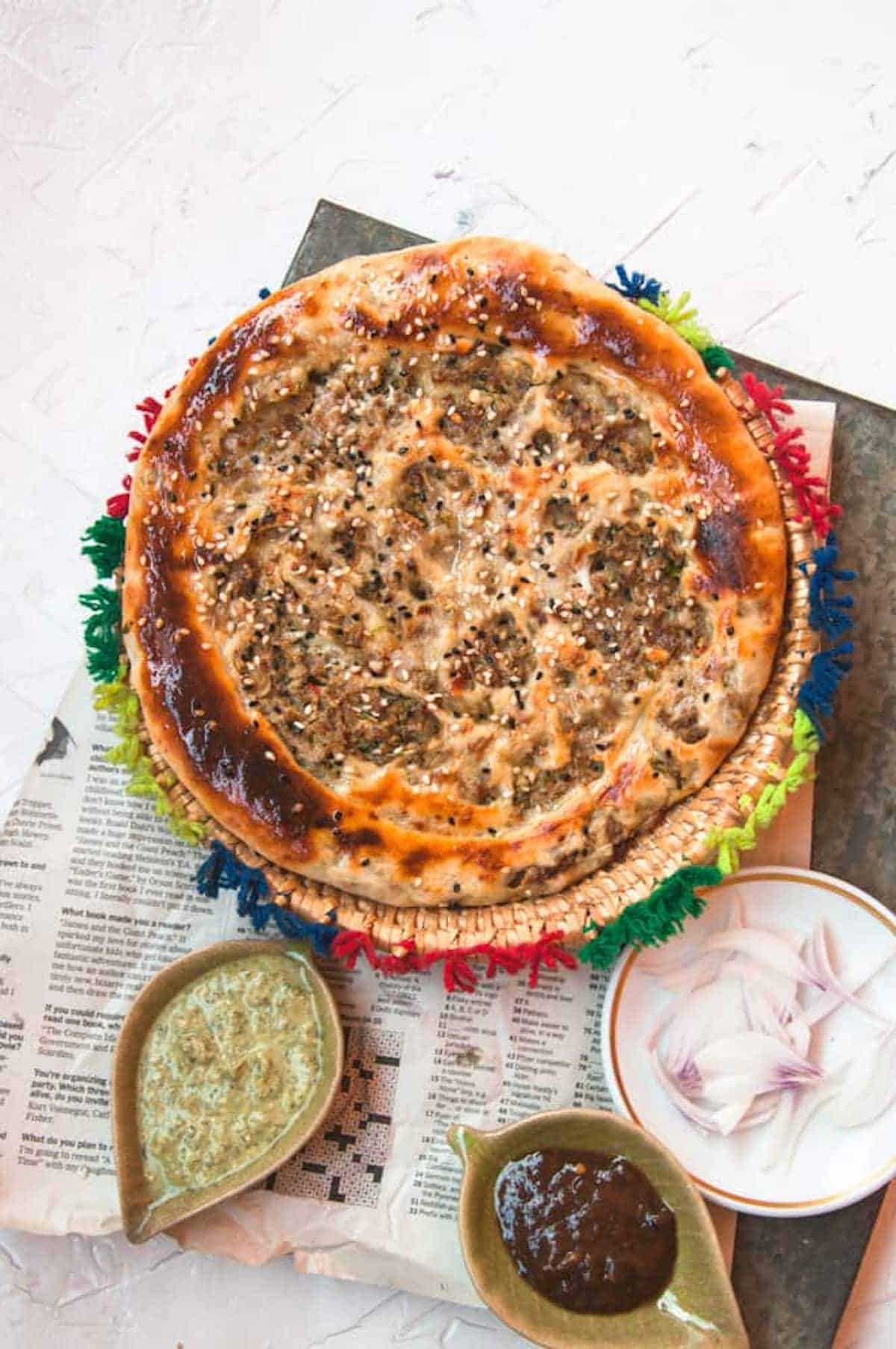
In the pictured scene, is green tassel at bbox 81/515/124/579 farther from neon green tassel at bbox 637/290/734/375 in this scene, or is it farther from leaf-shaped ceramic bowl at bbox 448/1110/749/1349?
leaf-shaped ceramic bowl at bbox 448/1110/749/1349

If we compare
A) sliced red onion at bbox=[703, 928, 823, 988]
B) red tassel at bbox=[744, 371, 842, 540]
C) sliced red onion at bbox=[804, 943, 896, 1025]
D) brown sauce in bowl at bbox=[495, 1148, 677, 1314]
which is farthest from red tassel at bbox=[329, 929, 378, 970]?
red tassel at bbox=[744, 371, 842, 540]

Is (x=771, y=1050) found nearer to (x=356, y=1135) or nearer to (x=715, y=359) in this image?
(x=356, y=1135)

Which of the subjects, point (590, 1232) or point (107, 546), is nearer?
point (590, 1232)

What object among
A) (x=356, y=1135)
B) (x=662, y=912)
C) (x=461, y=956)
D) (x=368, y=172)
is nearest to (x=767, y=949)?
(x=662, y=912)

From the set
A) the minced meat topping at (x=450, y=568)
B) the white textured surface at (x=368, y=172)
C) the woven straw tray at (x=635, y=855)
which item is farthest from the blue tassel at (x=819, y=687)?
the white textured surface at (x=368, y=172)

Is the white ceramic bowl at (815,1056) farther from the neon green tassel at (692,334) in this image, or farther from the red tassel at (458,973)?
the neon green tassel at (692,334)

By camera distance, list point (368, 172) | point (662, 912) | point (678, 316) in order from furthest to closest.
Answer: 1. point (368, 172)
2. point (678, 316)
3. point (662, 912)
